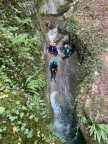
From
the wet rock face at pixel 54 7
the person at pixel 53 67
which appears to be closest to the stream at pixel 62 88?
the wet rock face at pixel 54 7

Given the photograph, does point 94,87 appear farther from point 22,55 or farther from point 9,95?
point 9,95

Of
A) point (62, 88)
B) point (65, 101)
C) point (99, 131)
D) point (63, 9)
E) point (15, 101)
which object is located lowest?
point (65, 101)

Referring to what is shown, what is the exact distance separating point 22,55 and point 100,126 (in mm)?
4639

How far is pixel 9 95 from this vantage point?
8.35 feet

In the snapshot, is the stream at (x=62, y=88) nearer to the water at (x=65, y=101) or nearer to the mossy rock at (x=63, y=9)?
the water at (x=65, y=101)

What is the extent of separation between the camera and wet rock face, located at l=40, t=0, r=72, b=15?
1050cm

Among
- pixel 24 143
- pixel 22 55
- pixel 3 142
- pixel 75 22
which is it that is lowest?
pixel 24 143

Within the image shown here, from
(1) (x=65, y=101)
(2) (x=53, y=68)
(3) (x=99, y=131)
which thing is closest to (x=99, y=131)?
(3) (x=99, y=131)

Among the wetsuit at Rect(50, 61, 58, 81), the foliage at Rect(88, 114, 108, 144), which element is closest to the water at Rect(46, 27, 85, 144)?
the wetsuit at Rect(50, 61, 58, 81)

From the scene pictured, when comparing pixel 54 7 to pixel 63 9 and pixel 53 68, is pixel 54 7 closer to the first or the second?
pixel 63 9

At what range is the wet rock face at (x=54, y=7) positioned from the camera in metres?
10.5

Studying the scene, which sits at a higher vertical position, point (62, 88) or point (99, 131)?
point (62, 88)

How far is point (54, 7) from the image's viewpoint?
10891 mm

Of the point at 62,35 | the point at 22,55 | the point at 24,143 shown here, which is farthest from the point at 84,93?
the point at 62,35
